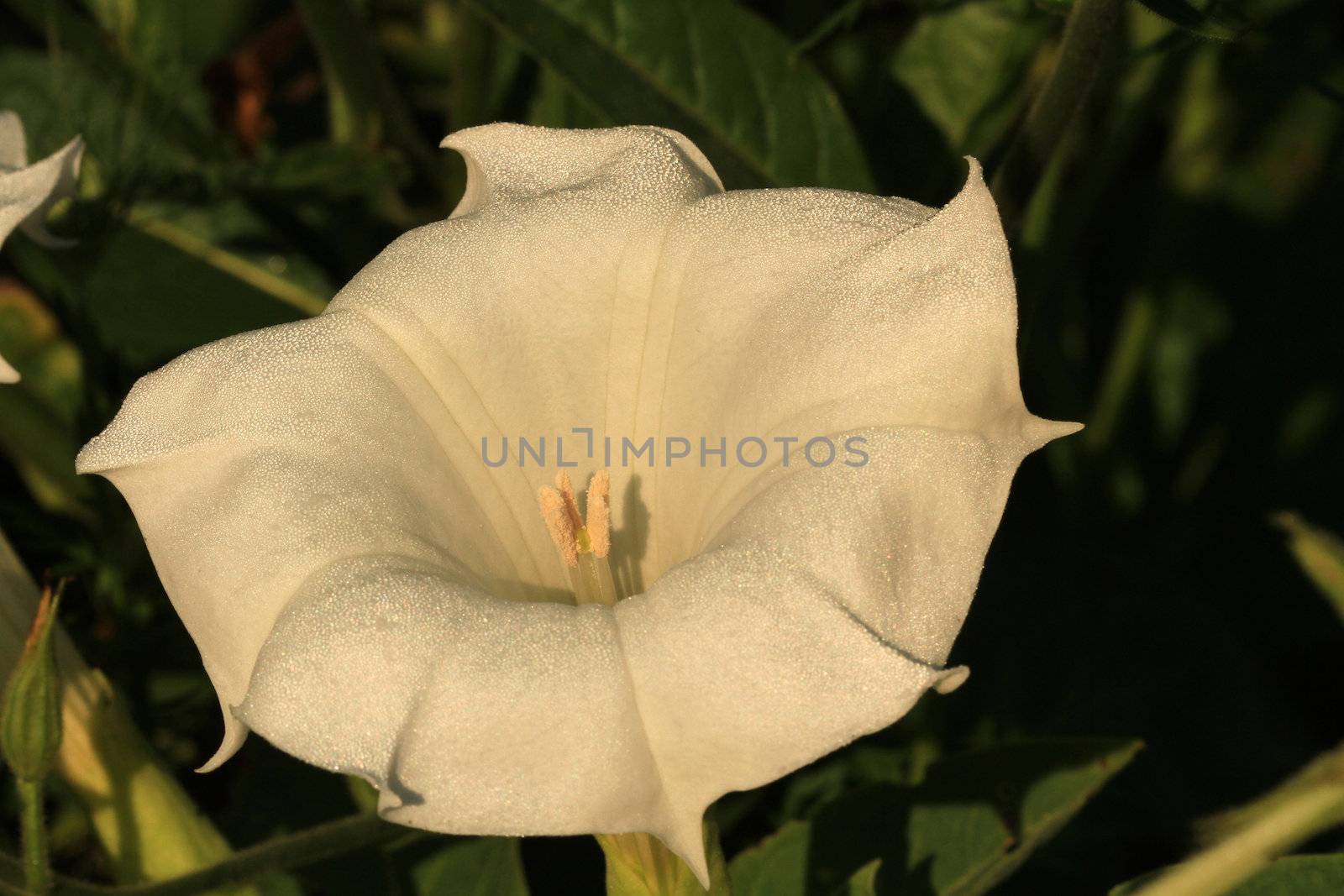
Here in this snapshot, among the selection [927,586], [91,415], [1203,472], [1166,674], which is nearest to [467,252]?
[927,586]

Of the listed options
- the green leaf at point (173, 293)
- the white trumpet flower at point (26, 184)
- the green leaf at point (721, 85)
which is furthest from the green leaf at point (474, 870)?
the green leaf at point (173, 293)

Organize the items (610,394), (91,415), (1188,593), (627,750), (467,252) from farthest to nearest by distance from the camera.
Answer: (1188,593)
(91,415)
(610,394)
(467,252)
(627,750)

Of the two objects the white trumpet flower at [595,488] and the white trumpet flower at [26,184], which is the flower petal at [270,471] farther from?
the white trumpet flower at [26,184]

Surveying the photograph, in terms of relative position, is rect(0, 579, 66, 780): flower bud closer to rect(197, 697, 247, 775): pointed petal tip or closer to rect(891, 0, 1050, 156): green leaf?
rect(197, 697, 247, 775): pointed petal tip

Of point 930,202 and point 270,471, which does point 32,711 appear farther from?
point 930,202

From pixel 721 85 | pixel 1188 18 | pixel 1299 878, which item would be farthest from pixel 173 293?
pixel 1299 878

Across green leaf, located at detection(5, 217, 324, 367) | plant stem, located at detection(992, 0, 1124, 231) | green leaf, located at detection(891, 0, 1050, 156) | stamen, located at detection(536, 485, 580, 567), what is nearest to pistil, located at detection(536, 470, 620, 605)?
stamen, located at detection(536, 485, 580, 567)

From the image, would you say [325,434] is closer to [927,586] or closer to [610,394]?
[610,394]

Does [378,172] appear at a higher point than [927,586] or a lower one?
lower
